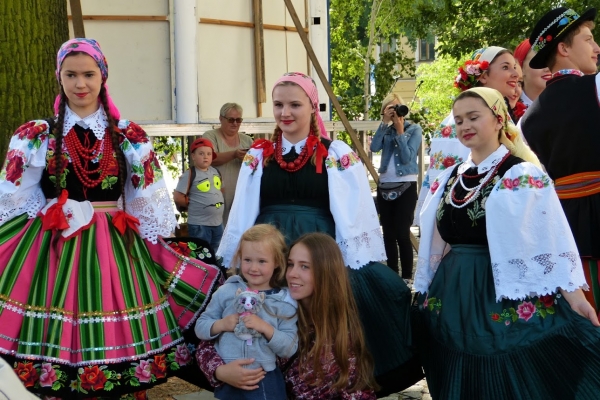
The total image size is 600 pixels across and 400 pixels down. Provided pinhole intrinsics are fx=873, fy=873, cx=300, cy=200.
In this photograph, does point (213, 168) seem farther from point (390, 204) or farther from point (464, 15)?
point (464, 15)

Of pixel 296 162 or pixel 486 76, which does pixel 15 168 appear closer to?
pixel 296 162

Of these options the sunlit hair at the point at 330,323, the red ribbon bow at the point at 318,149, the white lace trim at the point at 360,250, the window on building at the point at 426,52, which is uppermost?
the window on building at the point at 426,52

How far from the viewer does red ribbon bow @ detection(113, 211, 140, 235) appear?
12.6 ft

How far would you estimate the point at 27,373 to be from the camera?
11.6 ft

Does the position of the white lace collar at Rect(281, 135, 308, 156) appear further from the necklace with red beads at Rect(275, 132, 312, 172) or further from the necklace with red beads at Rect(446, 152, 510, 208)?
the necklace with red beads at Rect(446, 152, 510, 208)

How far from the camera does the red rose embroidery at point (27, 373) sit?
139 inches

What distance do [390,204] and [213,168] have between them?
5.96 ft

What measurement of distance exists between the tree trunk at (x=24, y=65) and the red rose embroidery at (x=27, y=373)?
67.7 inches

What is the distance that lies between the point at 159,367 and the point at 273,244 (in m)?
0.72

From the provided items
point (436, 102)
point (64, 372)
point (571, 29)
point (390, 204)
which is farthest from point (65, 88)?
point (436, 102)

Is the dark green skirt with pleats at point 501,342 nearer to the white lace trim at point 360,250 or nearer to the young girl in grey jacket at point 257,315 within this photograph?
the white lace trim at point 360,250

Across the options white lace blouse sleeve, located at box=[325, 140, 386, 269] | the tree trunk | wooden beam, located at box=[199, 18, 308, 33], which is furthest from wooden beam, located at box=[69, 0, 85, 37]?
white lace blouse sleeve, located at box=[325, 140, 386, 269]

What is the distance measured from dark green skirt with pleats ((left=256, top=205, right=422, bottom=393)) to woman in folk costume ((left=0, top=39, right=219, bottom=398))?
0.49 metres

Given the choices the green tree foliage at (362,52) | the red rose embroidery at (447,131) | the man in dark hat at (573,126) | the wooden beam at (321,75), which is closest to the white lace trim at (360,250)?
the red rose embroidery at (447,131)
